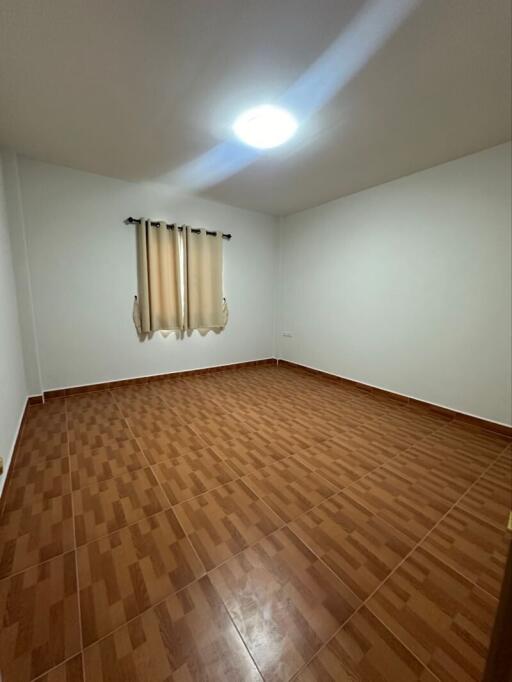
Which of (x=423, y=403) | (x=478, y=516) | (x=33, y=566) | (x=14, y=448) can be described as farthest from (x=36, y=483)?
(x=423, y=403)

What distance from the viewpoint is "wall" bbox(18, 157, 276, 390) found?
112 inches

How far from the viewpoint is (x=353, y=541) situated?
4.31 feet

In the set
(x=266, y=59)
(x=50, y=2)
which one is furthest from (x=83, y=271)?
(x=266, y=59)

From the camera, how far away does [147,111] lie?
194 cm

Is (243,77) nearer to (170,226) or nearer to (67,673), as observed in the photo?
(170,226)

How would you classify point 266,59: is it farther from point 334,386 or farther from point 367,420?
point 334,386

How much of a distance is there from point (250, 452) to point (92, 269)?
9.07 ft

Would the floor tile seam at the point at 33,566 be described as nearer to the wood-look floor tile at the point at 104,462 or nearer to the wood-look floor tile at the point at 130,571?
the wood-look floor tile at the point at 130,571

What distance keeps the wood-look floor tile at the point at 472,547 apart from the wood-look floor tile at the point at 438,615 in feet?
0.20

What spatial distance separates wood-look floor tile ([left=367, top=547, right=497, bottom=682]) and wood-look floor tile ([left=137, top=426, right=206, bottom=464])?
1.46m

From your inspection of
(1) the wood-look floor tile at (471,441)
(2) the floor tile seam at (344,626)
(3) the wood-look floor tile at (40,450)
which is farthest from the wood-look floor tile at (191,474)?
(1) the wood-look floor tile at (471,441)

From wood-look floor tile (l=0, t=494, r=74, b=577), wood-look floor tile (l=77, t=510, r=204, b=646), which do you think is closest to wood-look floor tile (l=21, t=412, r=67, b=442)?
wood-look floor tile (l=0, t=494, r=74, b=577)

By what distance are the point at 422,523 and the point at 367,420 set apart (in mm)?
1265

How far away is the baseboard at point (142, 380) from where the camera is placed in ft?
10.1
